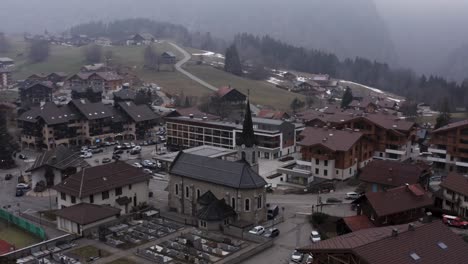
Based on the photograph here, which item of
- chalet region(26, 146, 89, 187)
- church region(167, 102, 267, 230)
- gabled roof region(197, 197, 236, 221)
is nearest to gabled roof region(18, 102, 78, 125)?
chalet region(26, 146, 89, 187)

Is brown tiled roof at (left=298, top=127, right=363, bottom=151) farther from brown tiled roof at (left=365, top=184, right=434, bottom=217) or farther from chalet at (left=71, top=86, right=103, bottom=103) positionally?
chalet at (left=71, top=86, right=103, bottom=103)

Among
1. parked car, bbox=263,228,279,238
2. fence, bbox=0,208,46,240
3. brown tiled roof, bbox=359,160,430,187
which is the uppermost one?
brown tiled roof, bbox=359,160,430,187

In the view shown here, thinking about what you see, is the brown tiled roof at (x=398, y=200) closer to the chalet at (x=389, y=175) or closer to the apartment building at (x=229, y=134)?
the chalet at (x=389, y=175)

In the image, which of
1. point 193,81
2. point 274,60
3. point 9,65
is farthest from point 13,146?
point 274,60

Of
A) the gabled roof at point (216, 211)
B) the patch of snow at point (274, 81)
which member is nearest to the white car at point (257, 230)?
the gabled roof at point (216, 211)

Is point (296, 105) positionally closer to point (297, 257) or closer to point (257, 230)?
point (257, 230)

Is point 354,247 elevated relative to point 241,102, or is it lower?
elevated

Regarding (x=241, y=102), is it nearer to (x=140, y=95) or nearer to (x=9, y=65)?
(x=140, y=95)

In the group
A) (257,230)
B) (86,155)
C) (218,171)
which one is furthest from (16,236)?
(86,155)
